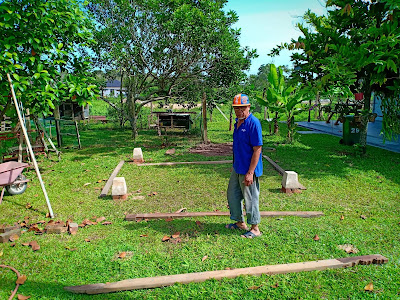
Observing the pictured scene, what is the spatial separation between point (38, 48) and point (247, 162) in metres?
5.14

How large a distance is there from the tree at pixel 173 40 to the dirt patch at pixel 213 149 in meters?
2.88

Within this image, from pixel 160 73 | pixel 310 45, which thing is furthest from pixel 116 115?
pixel 310 45

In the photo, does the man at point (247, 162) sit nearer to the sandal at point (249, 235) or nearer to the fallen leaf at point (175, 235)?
the sandal at point (249, 235)

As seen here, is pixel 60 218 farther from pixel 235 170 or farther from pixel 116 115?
pixel 116 115

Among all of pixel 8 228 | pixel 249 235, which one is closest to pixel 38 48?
pixel 8 228

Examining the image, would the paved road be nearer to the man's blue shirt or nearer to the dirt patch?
the dirt patch

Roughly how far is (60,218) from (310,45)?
30.0 ft

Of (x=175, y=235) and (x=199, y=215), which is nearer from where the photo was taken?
(x=175, y=235)

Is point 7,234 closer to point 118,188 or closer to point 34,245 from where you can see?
point 34,245

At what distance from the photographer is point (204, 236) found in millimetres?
4602

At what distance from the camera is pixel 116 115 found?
1998cm

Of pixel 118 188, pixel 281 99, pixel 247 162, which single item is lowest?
pixel 118 188

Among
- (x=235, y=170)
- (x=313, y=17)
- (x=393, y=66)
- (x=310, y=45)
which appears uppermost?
(x=313, y=17)

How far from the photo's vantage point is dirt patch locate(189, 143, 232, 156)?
10921mm
